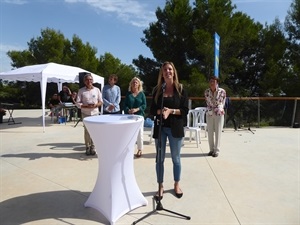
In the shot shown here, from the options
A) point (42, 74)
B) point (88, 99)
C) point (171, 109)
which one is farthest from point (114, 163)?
point (42, 74)

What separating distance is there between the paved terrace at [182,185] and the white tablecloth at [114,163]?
0.12 meters

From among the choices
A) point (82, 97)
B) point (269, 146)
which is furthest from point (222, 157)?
point (82, 97)

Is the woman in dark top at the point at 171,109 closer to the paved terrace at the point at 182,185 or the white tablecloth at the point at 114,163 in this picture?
the white tablecloth at the point at 114,163

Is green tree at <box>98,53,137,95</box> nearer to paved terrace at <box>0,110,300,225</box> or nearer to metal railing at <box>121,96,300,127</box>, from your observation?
metal railing at <box>121,96,300,127</box>

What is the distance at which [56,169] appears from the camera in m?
4.42

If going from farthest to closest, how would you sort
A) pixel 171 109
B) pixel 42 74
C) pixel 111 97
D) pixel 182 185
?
pixel 42 74
pixel 111 97
pixel 182 185
pixel 171 109

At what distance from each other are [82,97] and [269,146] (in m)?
4.26

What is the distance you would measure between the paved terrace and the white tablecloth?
12 cm

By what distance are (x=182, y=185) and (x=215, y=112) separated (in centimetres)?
207

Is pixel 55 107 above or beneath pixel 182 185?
above

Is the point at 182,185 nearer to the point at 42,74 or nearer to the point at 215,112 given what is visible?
the point at 215,112

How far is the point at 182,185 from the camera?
367cm

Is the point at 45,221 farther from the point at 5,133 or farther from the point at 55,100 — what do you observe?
the point at 55,100

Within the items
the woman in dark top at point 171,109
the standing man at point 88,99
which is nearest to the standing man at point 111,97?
the standing man at point 88,99
